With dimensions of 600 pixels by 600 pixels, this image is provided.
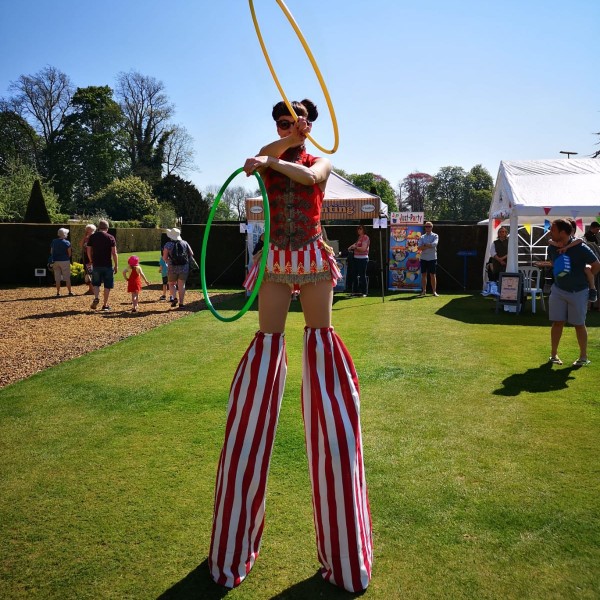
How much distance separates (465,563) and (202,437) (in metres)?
2.47

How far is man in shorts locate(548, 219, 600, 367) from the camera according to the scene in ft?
22.6

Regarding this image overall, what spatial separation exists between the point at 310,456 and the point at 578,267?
5463 millimetres

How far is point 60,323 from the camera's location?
1113 cm

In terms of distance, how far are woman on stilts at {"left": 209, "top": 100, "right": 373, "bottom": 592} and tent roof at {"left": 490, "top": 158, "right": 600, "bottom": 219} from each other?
10.5m

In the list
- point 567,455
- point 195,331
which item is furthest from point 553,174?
point 567,455

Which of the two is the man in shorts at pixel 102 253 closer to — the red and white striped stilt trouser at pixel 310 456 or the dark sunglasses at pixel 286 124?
the dark sunglasses at pixel 286 124

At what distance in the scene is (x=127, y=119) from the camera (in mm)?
61062

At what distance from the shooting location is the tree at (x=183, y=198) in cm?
5444

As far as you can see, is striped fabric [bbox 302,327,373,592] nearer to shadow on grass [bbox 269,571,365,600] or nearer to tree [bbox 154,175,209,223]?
shadow on grass [bbox 269,571,365,600]

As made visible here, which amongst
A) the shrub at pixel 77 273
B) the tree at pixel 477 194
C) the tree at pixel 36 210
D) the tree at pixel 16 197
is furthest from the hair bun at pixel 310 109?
the tree at pixel 477 194

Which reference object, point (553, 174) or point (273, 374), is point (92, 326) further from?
point (553, 174)

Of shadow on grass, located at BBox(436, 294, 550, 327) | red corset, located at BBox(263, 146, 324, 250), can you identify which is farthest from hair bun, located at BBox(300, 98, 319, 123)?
shadow on grass, located at BBox(436, 294, 550, 327)

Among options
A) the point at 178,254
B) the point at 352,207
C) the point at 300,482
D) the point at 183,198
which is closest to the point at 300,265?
the point at 300,482

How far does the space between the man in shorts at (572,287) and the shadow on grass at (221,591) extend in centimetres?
541
